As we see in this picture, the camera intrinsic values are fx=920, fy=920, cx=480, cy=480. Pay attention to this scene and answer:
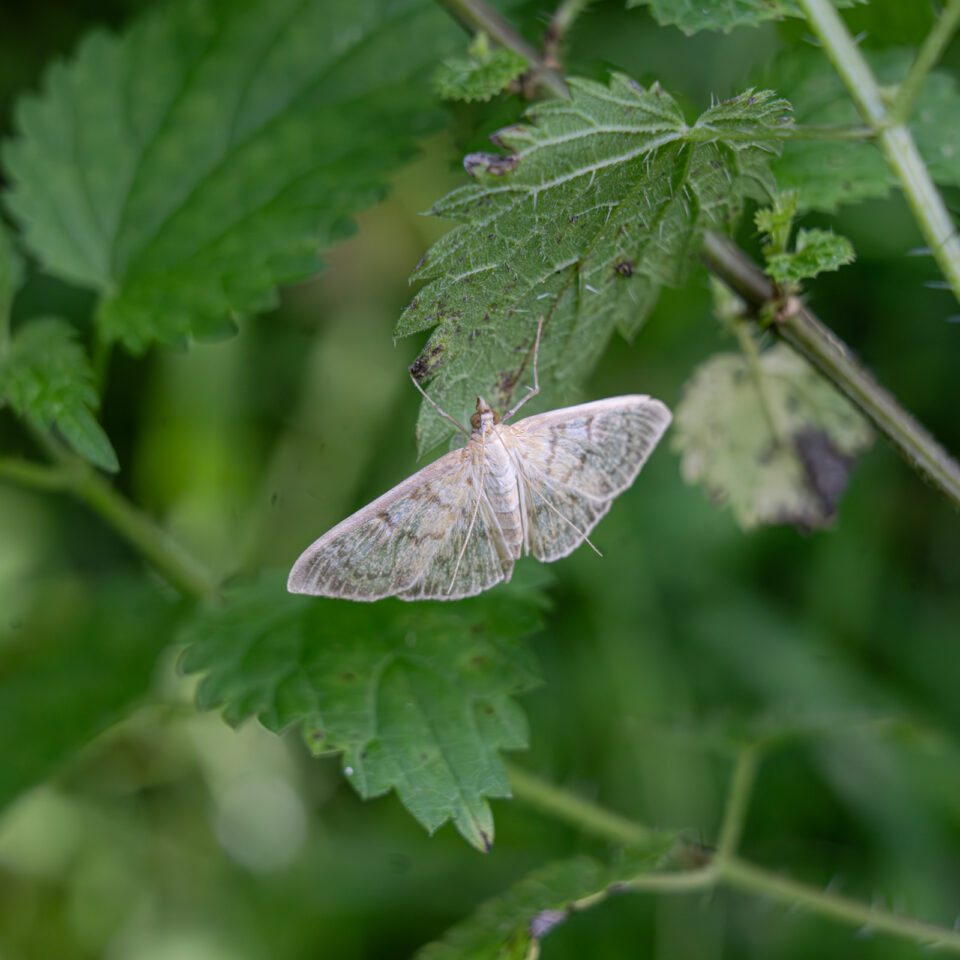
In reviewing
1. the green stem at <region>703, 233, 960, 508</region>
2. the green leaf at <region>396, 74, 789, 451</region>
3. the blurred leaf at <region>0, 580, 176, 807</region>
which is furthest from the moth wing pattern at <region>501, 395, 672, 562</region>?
the blurred leaf at <region>0, 580, 176, 807</region>

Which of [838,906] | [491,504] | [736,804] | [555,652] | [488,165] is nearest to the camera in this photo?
[488,165]

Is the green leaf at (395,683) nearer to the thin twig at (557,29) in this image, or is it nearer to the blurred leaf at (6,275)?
the blurred leaf at (6,275)

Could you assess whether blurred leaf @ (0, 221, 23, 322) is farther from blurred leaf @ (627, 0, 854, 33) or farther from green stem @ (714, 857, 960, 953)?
green stem @ (714, 857, 960, 953)

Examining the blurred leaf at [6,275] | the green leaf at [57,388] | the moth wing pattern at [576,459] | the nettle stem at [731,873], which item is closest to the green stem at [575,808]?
the nettle stem at [731,873]

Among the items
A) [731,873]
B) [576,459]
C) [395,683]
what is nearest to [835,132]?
[576,459]

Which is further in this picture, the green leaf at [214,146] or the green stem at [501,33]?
the green leaf at [214,146]

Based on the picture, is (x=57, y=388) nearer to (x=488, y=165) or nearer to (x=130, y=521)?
(x=130, y=521)

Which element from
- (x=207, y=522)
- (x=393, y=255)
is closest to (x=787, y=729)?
(x=207, y=522)
